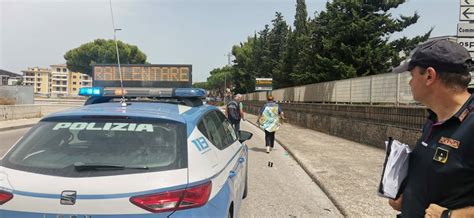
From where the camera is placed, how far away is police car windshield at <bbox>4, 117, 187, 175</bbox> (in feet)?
9.64

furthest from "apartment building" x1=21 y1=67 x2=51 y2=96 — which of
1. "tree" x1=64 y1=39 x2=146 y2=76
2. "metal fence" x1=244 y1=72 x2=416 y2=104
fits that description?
"metal fence" x1=244 y1=72 x2=416 y2=104

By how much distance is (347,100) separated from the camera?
58.6ft

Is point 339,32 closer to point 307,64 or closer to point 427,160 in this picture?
point 307,64

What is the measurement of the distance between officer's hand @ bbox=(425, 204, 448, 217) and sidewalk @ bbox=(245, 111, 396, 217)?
3.70 meters

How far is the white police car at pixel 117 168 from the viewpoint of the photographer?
265cm

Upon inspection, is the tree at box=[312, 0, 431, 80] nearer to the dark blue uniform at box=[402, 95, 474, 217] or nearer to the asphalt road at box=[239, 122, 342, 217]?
the asphalt road at box=[239, 122, 342, 217]

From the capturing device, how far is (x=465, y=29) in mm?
8727

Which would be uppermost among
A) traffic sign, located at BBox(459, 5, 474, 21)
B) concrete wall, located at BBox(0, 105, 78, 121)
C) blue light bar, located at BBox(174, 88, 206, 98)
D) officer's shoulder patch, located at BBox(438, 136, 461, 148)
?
traffic sign, located at BBox(459, 5, 474, 21)

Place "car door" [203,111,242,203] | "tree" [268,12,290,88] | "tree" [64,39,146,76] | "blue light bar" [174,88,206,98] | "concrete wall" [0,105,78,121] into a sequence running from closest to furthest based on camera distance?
"car door" [203,111,242,203] → "blue light bar" [174,88,206,98] → "concrete wall" [0,105,78,121] → "tree" [268,12,290,88] → "tree" [64,39,146,76]

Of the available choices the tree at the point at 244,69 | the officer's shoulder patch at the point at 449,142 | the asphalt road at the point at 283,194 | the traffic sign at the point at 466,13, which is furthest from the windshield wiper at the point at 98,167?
the tree at the point at 244,69

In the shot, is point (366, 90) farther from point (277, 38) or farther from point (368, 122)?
point (277, 38)

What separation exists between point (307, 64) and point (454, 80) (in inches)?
1106

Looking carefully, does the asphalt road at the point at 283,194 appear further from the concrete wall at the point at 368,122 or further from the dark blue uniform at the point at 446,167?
the dark blue uniform at the point at 446,167

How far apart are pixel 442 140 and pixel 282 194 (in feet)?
17.4
